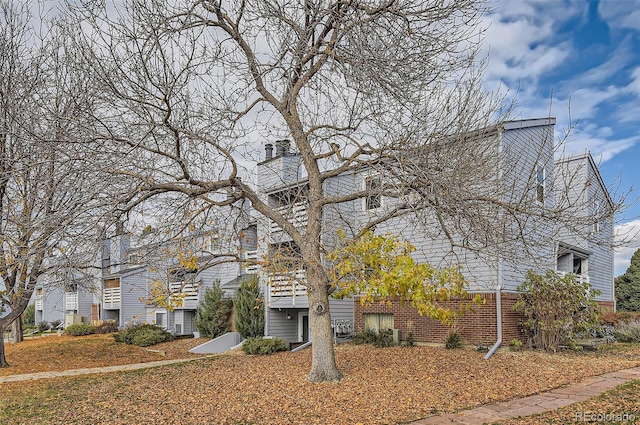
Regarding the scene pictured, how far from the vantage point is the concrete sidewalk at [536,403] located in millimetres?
6992

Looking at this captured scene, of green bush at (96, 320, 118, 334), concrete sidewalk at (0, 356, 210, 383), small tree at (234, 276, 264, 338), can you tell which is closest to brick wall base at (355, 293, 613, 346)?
small tree at (234, 276, 264, 338)

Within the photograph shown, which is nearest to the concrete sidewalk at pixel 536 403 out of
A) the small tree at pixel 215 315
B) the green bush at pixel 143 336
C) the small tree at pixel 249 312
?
the small tree at pixel 249 312

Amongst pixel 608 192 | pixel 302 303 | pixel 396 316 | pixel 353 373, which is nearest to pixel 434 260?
pixel 396 316

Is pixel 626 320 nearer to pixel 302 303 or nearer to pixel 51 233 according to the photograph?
pixel 302 303

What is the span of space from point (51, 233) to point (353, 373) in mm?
6204

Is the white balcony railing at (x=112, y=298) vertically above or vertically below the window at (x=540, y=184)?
below

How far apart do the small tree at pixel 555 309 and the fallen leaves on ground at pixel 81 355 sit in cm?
1113

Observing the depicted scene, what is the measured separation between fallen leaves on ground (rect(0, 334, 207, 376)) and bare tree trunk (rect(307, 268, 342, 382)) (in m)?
8.62

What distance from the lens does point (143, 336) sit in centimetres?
2117

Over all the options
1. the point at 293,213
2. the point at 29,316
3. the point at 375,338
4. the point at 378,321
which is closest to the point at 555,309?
the point at 375,338

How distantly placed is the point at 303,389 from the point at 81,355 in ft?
38.2

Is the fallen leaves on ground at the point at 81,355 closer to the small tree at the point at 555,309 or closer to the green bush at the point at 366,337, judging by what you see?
the green bush at the point at 366,337

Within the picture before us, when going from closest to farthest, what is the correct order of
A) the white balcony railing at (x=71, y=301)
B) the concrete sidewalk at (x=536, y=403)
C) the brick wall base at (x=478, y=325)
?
the concrete sidewalk at (x=536, y=403)
the brick wall base at (x=478, y=325)
the white balcony railing at (x=71, y=301)

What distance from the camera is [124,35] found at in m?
8.33
